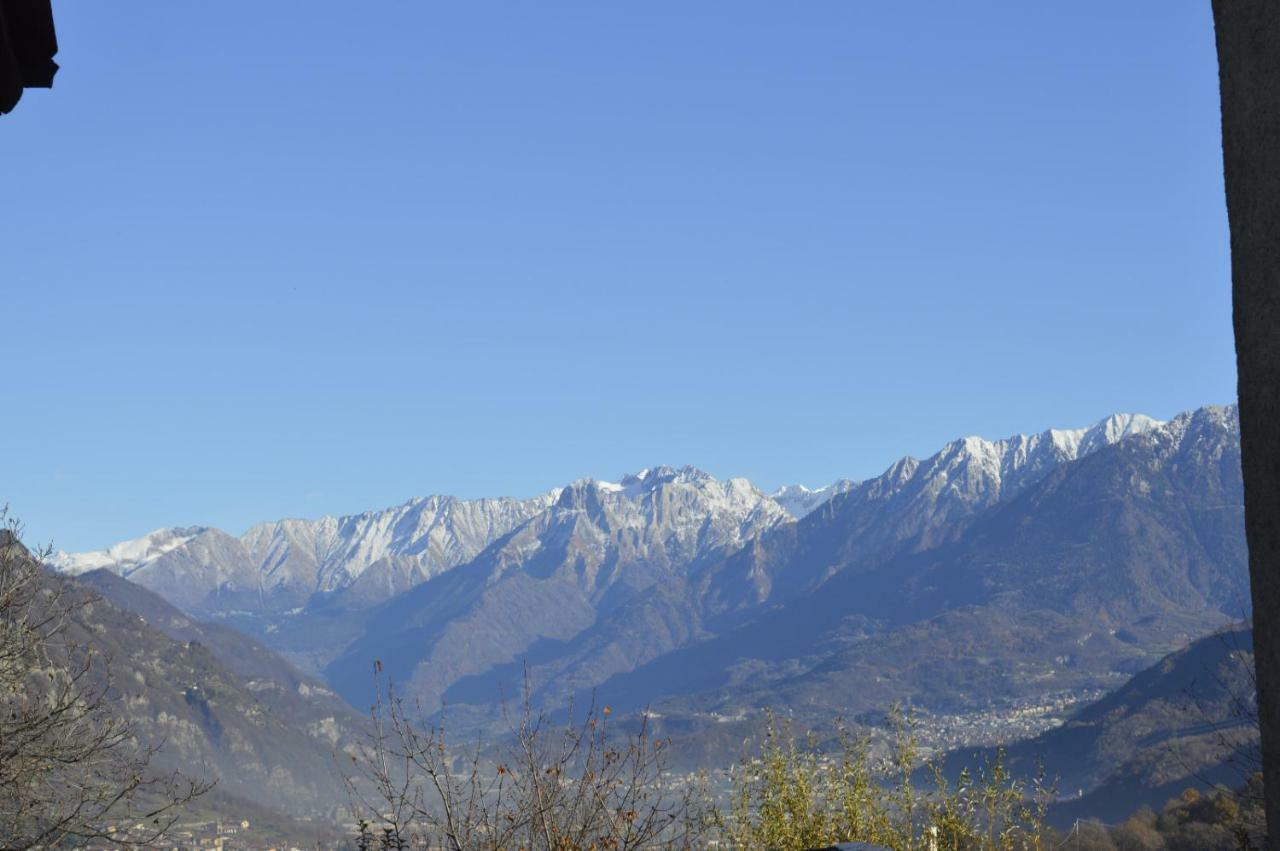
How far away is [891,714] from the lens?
11422 mm

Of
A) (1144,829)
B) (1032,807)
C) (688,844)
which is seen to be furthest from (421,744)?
(1144,829)

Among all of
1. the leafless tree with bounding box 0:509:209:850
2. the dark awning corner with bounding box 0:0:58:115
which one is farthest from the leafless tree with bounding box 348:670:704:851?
the leafless tree with bounding box 0:509:209:850

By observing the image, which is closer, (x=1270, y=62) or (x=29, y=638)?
(x=1270, y=62)

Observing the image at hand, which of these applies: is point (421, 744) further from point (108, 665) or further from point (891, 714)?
point (108, 665)

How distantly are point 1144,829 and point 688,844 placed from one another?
66.0 m

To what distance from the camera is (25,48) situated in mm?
4031

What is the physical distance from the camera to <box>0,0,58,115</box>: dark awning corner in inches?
154

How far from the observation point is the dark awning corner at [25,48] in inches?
154

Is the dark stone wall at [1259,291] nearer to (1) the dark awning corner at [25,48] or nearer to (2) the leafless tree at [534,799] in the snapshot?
(1) the dark awning corner at [25,48]

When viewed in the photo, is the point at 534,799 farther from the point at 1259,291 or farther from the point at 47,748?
the point at 47,748

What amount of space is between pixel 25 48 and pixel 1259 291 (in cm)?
328

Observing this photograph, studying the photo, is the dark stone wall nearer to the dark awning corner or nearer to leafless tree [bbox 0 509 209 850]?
the dark awning corner

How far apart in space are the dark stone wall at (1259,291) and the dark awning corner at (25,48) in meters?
3.04

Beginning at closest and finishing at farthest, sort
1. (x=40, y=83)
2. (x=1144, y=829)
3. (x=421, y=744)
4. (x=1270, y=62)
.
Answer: (x=1270, y=62) → (x=40, y=83) → (x=421, y=744) → (x=1144, y=829)
